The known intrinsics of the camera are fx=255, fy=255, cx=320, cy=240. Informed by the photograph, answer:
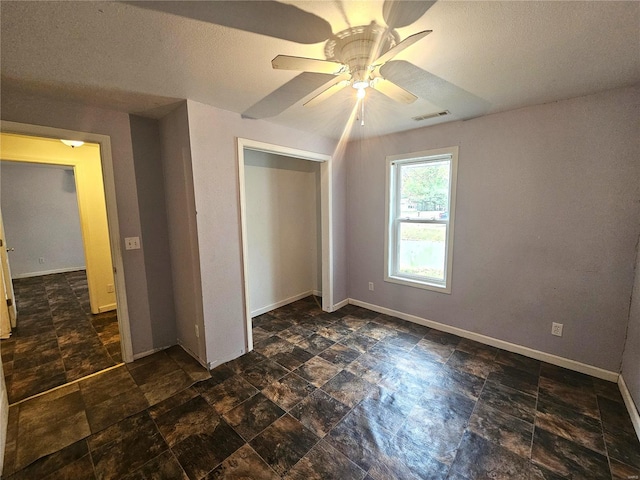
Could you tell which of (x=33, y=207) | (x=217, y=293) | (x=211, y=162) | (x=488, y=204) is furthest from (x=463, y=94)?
(x=33, y=207)

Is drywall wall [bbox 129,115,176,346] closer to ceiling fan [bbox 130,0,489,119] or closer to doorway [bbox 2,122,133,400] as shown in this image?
doorway [bbox 2,122,133,400]

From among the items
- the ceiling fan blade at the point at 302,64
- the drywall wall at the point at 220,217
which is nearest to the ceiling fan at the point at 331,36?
the ceiling fan blade at the point at 302,64

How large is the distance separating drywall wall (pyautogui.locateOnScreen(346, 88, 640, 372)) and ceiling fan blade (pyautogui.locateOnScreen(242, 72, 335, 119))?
63.8 inches

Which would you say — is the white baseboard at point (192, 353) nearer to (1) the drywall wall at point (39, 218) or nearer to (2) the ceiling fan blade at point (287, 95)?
(2) the ceiling fan blade at point (287, 95)

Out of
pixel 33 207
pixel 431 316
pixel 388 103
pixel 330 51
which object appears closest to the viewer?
pixel 330 51

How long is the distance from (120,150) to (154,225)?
73 centimetres

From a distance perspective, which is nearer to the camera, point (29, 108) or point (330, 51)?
point (330, 51)

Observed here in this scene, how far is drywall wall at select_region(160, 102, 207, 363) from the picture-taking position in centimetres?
222

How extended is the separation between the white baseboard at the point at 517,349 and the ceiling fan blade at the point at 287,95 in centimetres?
277

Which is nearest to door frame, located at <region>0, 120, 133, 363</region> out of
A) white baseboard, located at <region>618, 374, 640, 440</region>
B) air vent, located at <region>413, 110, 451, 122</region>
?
air vent, located at <region>413, 110, 451, 122</region>

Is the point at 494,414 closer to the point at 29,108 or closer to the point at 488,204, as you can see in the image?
the point at 488,204

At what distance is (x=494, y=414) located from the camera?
5.94 feet

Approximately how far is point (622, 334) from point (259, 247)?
12.1 feet

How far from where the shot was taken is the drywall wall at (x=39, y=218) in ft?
17.9
